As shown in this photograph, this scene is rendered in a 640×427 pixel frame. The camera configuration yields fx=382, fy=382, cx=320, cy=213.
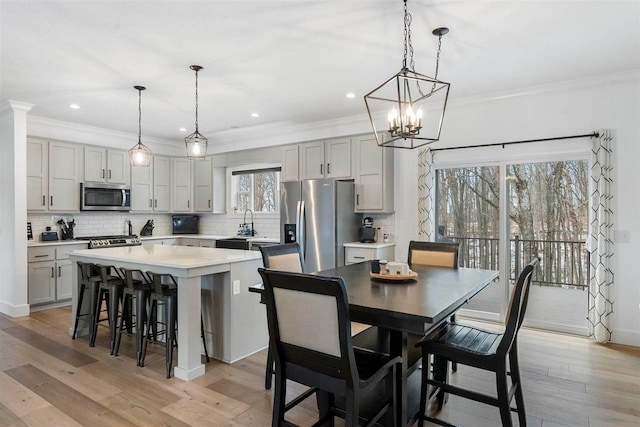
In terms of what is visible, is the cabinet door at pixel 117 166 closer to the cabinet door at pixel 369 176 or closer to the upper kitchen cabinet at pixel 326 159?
the upper kitchen cabinet at pixel 326 159

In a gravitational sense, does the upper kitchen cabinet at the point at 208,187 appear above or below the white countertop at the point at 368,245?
above

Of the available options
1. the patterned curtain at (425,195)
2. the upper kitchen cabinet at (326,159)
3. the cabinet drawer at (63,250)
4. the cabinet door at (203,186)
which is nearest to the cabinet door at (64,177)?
the cabinet drawer at (63,250)

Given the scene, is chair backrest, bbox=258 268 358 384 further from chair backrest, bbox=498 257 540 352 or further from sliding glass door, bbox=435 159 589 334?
sliding glass door, bbox=435 159 589 334

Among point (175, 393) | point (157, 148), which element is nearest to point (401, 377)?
point (175, 393)

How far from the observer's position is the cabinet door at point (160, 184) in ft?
22.0

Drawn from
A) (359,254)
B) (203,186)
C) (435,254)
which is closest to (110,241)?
(203,186)

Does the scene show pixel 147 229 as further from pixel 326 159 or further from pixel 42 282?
pixel 326 159

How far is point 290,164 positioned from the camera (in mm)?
5840

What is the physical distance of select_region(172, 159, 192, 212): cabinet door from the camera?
22.8 ft

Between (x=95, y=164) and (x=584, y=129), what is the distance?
6461 millimetres

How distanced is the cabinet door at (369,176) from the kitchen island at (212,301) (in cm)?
202

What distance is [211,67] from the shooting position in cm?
354

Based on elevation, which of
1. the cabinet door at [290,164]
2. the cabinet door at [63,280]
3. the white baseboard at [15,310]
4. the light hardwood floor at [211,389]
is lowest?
the light hardwood floor at [211,389]

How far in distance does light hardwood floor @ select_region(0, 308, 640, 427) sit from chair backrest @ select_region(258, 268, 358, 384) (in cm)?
89
